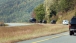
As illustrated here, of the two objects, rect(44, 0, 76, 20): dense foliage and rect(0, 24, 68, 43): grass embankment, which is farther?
rect(44, 0, 76, 20): dense foliage

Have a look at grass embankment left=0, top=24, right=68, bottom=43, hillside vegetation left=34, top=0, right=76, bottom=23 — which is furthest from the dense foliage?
grass embankment left=0, top=24, right=68, bottom=43

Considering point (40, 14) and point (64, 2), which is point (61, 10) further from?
point (40, 14)

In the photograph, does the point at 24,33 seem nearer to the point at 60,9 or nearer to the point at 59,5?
the point at 60,9

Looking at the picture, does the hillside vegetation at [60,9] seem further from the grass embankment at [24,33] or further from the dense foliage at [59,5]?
the grass embankment at [24,33]

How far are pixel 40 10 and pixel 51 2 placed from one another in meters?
44.4

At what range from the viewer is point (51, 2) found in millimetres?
108688

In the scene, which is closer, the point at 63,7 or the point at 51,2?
the point at 63,7

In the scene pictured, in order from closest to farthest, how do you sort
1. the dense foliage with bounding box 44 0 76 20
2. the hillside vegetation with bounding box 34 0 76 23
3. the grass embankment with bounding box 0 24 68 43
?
A: the grass embankment with bounding box 0 24 68 43, the hillside vegetation with bounding box 34 0 76 23, the dense foliage with bounding box 44 0 76 20

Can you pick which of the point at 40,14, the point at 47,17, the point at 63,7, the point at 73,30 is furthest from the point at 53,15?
the point at 73,30

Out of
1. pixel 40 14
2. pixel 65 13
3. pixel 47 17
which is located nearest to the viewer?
pixel 65 13

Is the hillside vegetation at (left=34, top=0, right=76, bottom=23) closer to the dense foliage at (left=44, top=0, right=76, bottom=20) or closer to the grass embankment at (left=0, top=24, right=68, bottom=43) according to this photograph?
the dense foliage at (left=44, top=0, right=76, bottom=20)

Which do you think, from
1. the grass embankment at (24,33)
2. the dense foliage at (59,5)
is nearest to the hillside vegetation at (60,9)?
the dense foliage at (59,5)

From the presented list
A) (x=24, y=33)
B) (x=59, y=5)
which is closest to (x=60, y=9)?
(x=59, y=5)

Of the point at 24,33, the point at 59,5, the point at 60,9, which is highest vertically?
the point at 59,5
